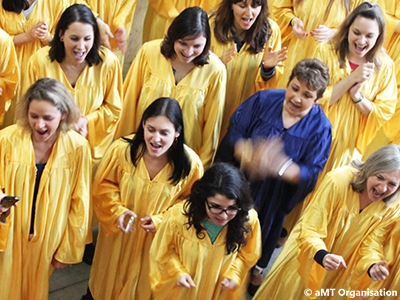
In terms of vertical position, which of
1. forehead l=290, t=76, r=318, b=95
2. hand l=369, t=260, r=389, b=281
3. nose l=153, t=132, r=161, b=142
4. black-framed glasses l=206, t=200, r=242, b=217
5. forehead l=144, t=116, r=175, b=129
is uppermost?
forehead l=290, t=76, r=318, b=95

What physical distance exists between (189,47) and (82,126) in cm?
82

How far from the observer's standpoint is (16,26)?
3.99 meters

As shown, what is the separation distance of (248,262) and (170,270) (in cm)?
42

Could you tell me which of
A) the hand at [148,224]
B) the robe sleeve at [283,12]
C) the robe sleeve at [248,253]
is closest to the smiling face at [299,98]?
the robe sleeve at [248,253]

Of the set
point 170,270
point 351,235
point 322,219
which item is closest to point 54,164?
point 170,270

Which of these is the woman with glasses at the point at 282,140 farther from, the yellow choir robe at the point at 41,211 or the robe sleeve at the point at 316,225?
the yellow choir robe at the point at 41,211

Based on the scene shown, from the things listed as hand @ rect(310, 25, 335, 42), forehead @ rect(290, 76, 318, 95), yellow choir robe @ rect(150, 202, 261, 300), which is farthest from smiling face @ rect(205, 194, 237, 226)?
hand @ rect(310, 25, 335, 42)

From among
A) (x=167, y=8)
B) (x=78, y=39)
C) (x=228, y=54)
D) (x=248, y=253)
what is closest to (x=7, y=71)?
(x=78, y=39)

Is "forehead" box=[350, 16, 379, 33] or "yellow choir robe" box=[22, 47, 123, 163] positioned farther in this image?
"forehead" box=[350, 16, 379, 33]

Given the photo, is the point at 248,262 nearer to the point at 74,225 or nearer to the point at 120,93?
the point at 74,225

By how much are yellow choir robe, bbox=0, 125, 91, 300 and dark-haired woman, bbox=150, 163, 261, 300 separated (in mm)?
478

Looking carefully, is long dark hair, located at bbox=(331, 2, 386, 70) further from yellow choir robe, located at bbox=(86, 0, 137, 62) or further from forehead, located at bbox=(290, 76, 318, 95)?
yellow choir robe, located at bbox=(86, 0, 137, 62)

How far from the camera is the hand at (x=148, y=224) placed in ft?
10.00

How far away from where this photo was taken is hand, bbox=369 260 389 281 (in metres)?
2.98
